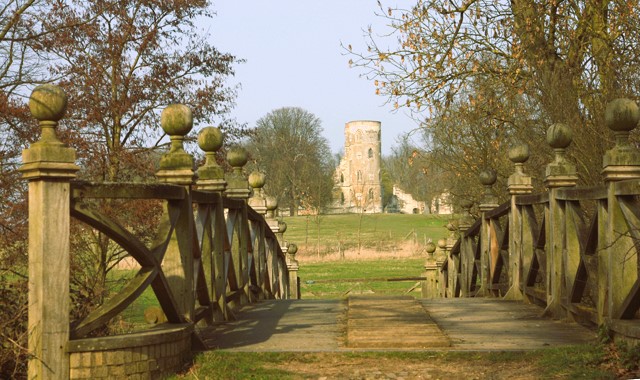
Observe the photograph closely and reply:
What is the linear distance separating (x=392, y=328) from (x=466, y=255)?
579cm

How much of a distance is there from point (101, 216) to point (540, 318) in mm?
4467

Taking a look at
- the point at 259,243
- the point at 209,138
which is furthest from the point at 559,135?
the point at 259,243

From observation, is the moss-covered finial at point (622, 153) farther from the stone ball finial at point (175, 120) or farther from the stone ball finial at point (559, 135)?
the stone ball finial at point (175, 120)

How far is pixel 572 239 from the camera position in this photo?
7027 mm

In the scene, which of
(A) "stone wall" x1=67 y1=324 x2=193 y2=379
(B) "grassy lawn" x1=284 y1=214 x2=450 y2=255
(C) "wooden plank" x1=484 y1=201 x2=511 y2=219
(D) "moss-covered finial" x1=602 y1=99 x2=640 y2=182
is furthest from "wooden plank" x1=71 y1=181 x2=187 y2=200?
(B) "grassy lawn" x1=284 y1=214 x2=450 y2=255

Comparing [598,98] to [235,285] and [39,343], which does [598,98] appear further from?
[39,343]

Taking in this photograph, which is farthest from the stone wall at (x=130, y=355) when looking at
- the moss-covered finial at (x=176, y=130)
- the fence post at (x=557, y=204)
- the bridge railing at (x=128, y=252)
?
the fence post at (x=557, y=204)

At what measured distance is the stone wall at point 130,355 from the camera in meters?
4.64

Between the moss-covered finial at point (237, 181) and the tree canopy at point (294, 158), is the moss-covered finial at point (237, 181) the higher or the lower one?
the lower one

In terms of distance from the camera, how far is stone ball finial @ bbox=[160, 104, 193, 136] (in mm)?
6020

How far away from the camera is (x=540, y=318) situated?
7613mm

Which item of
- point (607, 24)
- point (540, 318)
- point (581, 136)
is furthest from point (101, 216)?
point (607, 24)

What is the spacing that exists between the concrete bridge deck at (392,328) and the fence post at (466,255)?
2.85 metres

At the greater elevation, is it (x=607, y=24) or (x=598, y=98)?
(x=607, y=24)
